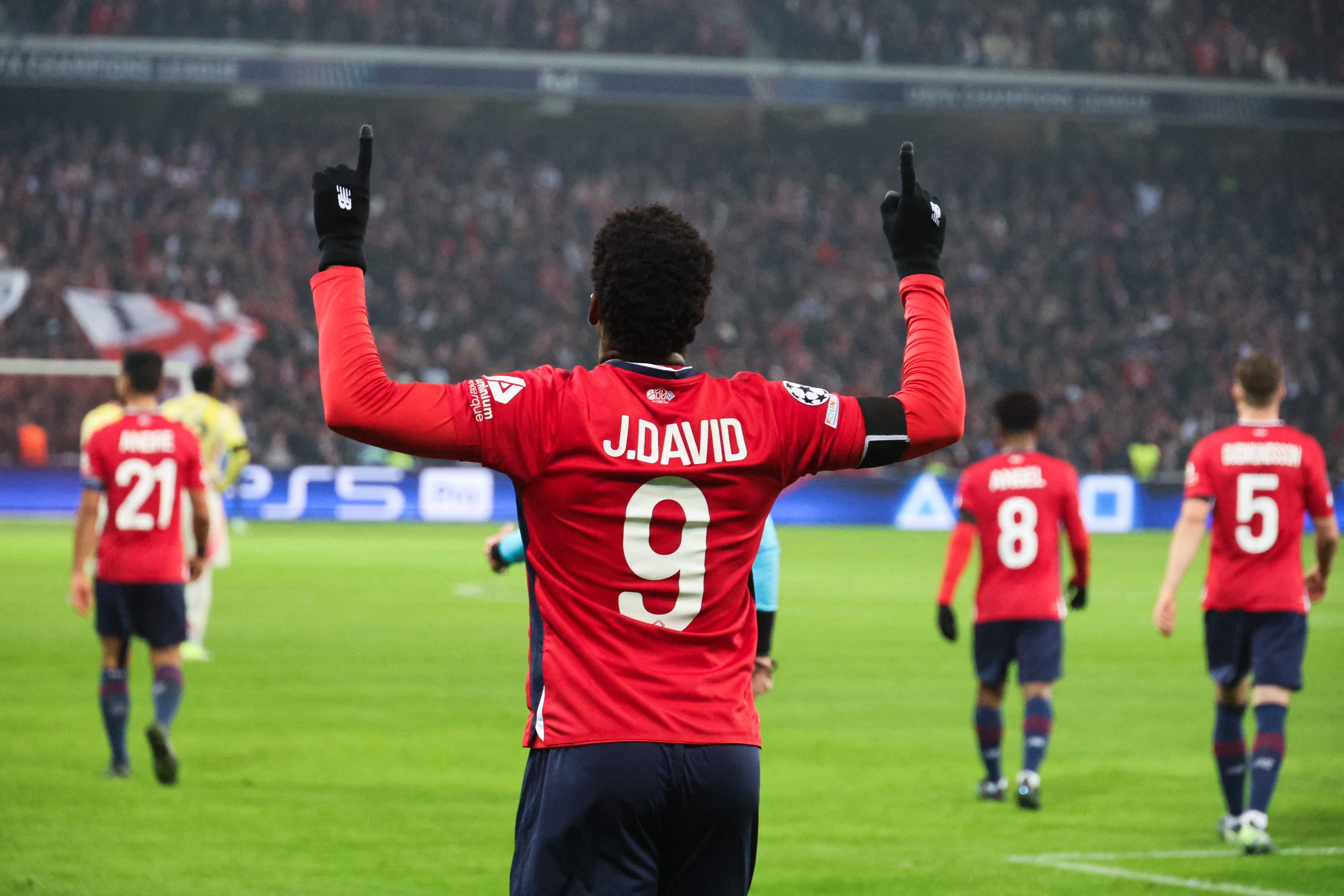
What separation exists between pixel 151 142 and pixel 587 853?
1507 inches

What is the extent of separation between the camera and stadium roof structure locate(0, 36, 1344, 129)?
1437 inches

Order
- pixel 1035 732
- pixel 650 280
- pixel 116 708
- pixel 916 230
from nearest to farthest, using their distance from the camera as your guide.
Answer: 1. pixel 650 280
2. pixel 916 230
3. pixel 1035 732
4. pixel 116 708

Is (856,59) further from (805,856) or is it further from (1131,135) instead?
(805,856)

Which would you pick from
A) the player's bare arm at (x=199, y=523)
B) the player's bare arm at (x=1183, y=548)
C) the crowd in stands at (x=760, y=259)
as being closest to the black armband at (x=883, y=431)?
the player's bare arm at (x=1183, y=548)

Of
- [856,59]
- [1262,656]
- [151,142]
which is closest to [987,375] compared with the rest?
[856,59]

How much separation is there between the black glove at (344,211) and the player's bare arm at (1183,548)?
16.6ft

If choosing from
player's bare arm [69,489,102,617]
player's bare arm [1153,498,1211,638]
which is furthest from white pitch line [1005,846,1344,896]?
player's bare arm [69,489,102,617]

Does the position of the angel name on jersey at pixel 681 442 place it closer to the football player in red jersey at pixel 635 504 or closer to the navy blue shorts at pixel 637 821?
the football player in red jersey at pixel 635 504

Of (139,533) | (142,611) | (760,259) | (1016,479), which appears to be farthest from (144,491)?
(760,259)

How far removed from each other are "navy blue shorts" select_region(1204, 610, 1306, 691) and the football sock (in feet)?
0.51

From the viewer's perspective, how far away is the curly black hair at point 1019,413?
8367mm

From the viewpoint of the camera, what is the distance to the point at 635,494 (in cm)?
295

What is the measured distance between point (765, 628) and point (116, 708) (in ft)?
16.2

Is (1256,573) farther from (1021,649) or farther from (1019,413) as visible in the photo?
(1019,413)
